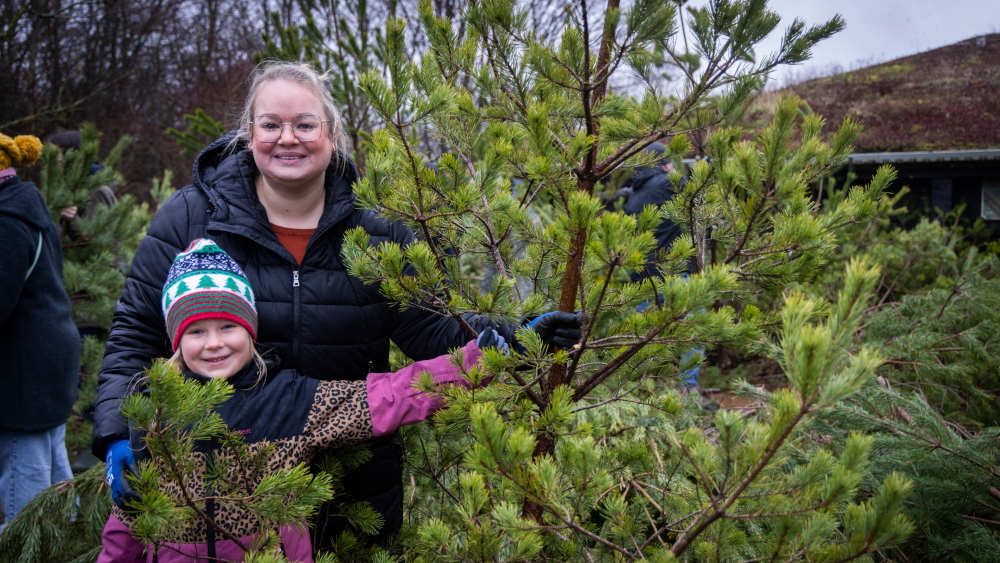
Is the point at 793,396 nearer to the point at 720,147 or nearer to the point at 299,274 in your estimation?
the point at 720,147

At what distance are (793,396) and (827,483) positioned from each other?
8.4 inches

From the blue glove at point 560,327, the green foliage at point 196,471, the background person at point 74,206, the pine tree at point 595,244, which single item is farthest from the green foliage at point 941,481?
the background person at point 74,206

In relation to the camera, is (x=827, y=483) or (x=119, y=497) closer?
(x=827, y=483)

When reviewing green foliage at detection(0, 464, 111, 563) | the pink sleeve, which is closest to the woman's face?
the pink sleeve

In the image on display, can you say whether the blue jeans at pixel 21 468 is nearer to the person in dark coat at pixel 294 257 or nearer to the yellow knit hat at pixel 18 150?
the yellow knit hat at pixel 18 150

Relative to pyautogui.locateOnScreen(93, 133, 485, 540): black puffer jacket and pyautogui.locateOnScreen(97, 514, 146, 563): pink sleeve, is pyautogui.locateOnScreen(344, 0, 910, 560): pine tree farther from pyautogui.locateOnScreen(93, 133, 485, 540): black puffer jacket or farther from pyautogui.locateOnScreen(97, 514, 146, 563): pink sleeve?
pyautogui.locateOnScreen(97, 514, 146, 563): pink sleeve

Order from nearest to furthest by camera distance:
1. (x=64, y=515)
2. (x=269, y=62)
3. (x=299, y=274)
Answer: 1. (x=299, y=274)
2. (x=269, y=62)
3. (x=64, y=515)

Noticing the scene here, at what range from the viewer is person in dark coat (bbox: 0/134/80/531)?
9.31 feet

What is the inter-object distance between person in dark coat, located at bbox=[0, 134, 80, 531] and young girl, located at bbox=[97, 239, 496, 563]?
1779mm

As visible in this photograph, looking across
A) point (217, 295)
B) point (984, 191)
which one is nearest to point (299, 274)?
point (217, 295)

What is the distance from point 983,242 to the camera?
5.82 meters


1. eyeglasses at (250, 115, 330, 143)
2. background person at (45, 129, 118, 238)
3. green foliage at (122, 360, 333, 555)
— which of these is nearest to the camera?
green foliage at (122, 360, 333, 555)

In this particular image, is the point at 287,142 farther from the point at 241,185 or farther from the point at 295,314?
the point at 295,314

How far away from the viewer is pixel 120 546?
1580 millimetres
